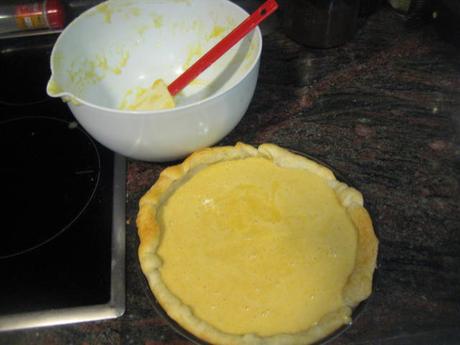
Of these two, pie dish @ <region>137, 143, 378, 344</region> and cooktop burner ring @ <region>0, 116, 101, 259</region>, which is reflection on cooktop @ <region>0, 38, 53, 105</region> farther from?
pie dish @ <region>137, 143, 378, 344</region>

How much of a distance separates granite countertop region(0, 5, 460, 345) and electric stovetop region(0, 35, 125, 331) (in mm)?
35

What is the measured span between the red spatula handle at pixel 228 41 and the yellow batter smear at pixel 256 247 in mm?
254

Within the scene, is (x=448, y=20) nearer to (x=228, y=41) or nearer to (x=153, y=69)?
(x=228, y=41)

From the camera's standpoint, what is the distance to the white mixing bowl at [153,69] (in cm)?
93

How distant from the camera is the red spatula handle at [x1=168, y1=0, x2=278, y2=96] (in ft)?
3.32

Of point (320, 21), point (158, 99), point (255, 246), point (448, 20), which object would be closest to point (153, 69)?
point (158, 99)

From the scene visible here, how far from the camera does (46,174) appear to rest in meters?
1.11

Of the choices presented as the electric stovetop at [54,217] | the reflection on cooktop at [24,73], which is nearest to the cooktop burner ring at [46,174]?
the electric stovetop at [54,217]

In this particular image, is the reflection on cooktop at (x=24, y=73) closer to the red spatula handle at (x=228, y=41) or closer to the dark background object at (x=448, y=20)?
the red spatula handle at (x=228, y=41)

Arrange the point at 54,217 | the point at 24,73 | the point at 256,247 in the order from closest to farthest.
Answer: the point at 256,247 < the point at 54,217 < the point at 24,73

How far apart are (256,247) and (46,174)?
59 cm

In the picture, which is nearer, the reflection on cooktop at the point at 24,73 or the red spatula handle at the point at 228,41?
the red spatula handle at the point at 228,41

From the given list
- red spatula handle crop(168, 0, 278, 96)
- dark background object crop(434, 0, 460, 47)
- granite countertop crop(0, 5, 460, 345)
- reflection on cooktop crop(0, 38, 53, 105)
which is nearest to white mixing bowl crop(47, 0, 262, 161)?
red spatula handle crop(168, 0, 278, 96)

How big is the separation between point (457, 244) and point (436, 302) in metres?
0.16
